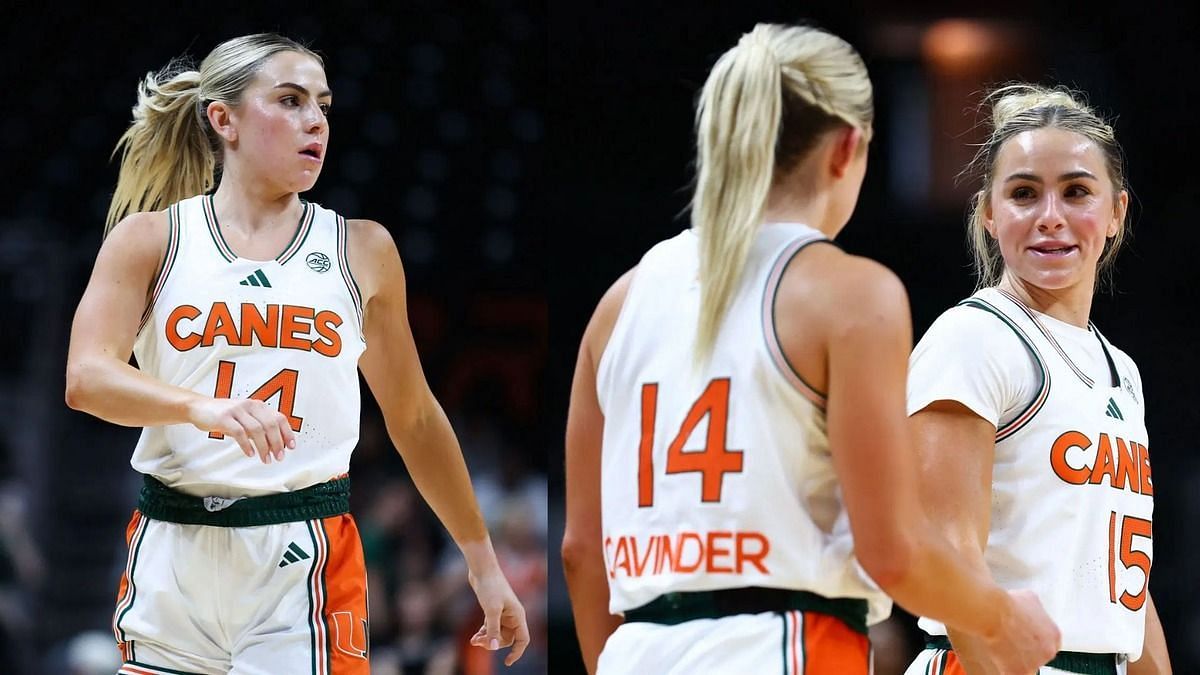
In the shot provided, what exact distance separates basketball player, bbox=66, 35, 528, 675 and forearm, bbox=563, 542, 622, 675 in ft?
2.65

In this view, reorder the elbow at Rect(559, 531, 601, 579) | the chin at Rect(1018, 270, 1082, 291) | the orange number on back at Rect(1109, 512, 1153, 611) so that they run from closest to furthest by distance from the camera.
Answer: the elbow at Rect(559, 531, 601, 579) < the orange number on back at Rect(1109, 512, 1153, 611) < the chin at Rect(1018, 270, 1082, 291)

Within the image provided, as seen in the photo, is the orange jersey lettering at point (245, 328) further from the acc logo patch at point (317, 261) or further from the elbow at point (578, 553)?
the elbow at point (578, 553)

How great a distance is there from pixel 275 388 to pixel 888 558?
1.63 metres

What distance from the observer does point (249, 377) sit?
3.13 metres

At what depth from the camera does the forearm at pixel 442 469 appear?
3.55m

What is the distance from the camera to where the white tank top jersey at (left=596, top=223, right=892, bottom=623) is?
6.64 feet

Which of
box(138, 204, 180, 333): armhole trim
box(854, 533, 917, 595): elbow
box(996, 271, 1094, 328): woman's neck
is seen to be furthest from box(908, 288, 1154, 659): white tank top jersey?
box(138, 204, 180, 333): armhole trim

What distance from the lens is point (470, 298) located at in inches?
302

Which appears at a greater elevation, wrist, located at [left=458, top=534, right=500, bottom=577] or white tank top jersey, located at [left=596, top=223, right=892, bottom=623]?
white tank top jersey, located at [left=596, top=223, right=892, bottom=623]

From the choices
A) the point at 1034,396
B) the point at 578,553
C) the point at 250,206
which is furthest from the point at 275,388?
the point at 1034,396

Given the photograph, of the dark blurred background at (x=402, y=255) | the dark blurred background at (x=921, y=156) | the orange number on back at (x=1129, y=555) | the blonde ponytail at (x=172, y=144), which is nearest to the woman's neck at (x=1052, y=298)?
the orange number on back at (x=1129, y=555)

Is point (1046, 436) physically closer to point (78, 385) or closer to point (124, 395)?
point (124, 395)

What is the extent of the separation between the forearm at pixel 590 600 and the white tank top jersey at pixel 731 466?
0.77 ft

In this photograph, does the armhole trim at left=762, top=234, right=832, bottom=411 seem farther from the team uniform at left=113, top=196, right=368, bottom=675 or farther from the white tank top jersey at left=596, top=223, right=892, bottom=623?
the team uniform at left=113, top=196, right=368, bottom=675
